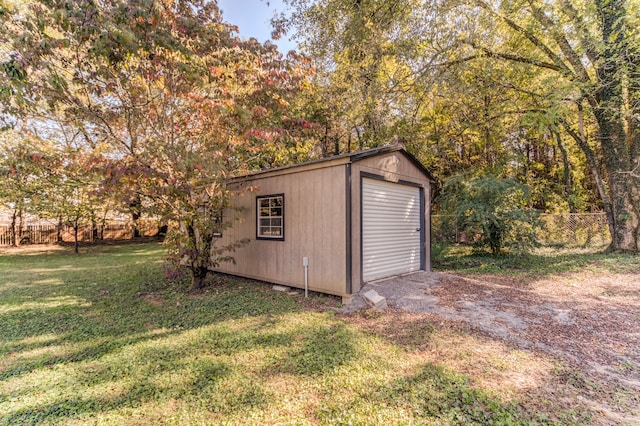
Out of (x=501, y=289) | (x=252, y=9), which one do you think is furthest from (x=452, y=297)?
(x=252, y=9)

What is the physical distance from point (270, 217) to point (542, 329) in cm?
483

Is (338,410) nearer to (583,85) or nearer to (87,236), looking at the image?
(583,85)

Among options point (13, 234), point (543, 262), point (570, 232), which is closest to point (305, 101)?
point (543, 262)

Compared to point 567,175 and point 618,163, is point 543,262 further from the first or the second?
point 567,175

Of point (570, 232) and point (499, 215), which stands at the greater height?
point (499, 215)

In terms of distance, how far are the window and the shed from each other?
20 mm

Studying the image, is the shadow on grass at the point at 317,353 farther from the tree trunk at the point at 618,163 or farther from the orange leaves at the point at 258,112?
the tree trunk at the point at 618,163

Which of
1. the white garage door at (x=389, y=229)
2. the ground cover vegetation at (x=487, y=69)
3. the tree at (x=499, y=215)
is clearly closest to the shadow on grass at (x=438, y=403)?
the white garage door at (x=389, y=229)

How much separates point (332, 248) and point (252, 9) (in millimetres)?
5126

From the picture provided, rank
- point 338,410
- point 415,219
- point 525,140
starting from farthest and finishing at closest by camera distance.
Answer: point 525,140
point 415,219
point 338,410

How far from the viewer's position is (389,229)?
→ 6.25m

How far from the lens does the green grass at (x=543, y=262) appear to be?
7.03 meters

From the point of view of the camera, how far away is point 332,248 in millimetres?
5199

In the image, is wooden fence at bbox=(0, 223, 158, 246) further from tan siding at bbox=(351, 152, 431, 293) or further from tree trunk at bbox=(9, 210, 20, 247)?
tan siding at bbox=(351, 152, 431, 293)
